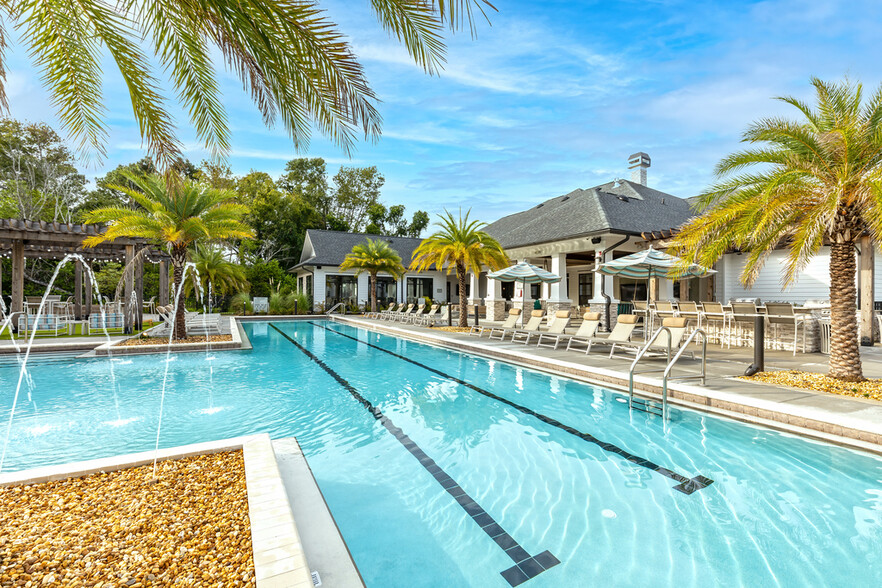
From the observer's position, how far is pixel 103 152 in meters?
4.59

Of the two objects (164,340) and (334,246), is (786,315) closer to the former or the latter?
(164,340)

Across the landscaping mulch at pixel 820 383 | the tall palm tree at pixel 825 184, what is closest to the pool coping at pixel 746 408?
the landscaping mulch at pixel 820 383

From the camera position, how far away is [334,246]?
103ft

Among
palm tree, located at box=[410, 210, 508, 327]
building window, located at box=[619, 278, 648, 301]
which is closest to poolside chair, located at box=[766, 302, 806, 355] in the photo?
palm tree, located at box=[410, 210, 508, 327]

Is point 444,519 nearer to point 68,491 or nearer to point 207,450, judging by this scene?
point 207,450

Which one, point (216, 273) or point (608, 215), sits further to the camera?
point (216, 273)

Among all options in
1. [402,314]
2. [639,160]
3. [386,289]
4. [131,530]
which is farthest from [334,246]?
[131,530]

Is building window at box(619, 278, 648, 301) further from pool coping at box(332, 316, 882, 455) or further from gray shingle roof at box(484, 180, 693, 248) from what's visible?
pool coping at box(332, 316, 882, 455)

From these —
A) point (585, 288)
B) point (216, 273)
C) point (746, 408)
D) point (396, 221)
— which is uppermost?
point (396, 221)

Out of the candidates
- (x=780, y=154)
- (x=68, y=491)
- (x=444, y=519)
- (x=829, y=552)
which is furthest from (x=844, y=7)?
(x=68, y=491)

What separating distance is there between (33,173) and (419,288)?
28626 millimetres

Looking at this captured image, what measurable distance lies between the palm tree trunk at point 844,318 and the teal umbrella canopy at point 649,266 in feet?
11.8

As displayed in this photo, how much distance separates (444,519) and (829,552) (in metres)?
2.71

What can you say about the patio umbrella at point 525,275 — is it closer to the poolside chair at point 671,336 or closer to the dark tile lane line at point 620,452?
the poolside chair at point 671,336
